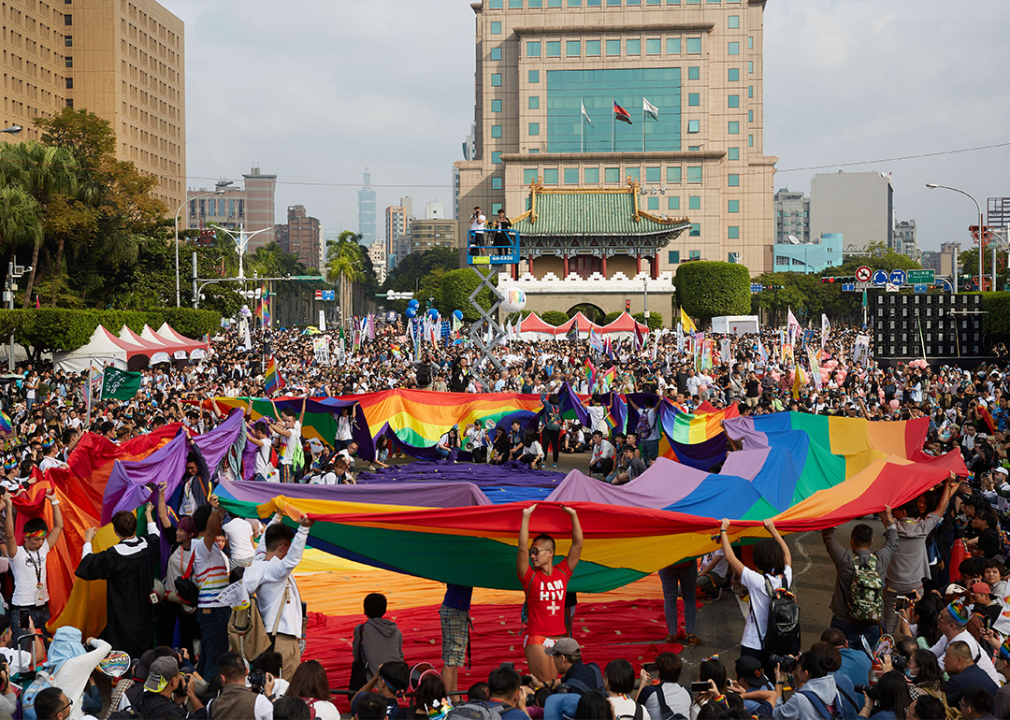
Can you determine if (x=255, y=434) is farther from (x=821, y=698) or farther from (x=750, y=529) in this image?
(x=821, y=698)

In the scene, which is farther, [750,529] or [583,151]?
[583,151]

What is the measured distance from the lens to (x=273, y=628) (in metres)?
7.36

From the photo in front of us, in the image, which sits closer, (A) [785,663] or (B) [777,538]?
(A) [785,663]

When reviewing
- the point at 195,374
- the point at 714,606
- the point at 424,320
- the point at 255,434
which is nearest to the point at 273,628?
the point at 714,606

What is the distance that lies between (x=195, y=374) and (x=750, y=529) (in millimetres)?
25189

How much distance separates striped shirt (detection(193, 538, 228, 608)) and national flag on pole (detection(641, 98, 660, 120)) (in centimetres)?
7954

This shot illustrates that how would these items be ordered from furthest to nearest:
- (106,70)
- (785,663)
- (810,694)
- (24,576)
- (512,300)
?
(106,70)
(512,300)
(24,576)
(785,663)
(810,694)

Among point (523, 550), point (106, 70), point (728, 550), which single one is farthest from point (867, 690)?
point (106, 70)

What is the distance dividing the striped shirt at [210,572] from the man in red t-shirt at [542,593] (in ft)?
8.11

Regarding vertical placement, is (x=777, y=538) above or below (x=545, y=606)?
above

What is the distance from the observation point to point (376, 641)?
22.8 feet

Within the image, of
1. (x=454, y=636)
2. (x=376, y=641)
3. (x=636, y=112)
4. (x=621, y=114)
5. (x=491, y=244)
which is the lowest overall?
(x=454, y=636)

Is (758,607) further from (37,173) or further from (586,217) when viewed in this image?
(586,217)

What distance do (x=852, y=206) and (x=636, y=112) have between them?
119m
